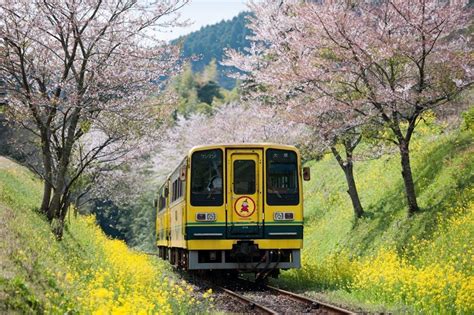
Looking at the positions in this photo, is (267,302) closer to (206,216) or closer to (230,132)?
(206,216)

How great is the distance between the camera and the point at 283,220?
50.0 ft

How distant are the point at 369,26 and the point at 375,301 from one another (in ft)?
25.6

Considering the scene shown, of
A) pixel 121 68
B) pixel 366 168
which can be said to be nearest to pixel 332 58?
pixel 121 68

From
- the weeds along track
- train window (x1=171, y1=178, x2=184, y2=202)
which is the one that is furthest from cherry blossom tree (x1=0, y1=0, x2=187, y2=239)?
the weeds along track

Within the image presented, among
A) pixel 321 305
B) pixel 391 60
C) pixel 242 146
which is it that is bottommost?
pixel 321 305

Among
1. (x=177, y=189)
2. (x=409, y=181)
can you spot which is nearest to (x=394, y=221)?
(x=409, y=181)

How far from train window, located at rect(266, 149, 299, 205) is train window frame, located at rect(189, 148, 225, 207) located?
1.11 meters

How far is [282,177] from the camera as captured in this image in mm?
15477

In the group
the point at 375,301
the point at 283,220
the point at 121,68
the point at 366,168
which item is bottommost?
the point at 375,301

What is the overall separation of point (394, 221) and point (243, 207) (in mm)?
5138

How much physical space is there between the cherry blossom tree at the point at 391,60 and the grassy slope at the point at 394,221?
3.79 ft

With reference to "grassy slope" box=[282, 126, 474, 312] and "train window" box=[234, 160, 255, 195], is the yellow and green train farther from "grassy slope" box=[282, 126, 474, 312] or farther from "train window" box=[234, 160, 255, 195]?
"grassy slope" box=[282, 126, 474, 312]

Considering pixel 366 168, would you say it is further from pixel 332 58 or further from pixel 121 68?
pixel 121 68

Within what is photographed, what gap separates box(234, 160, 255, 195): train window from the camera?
1530cm
